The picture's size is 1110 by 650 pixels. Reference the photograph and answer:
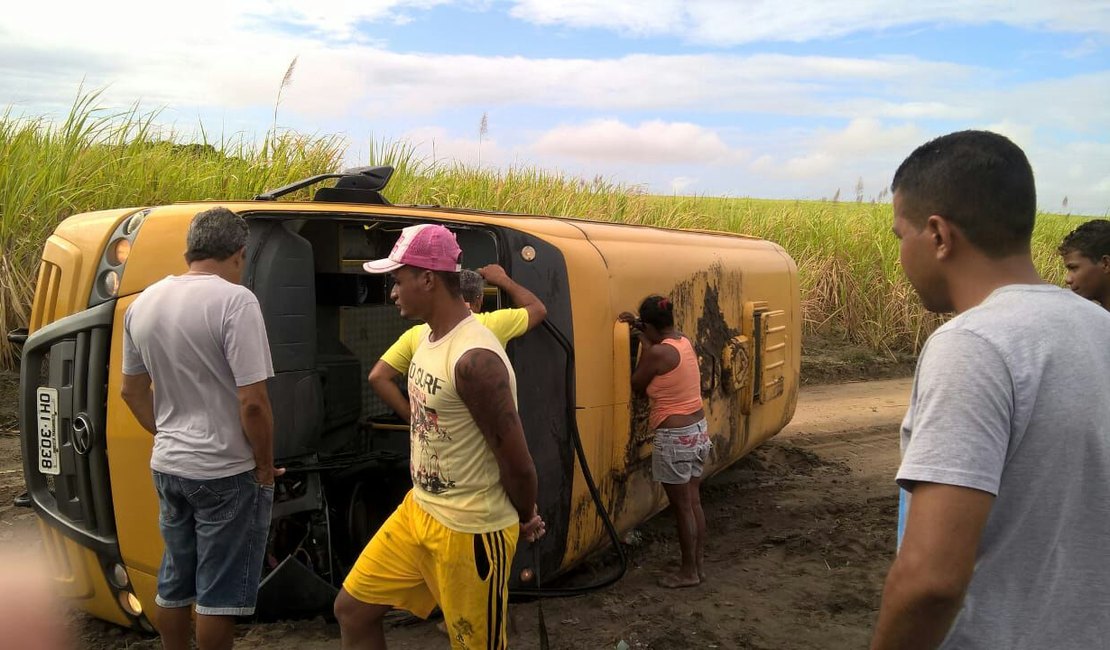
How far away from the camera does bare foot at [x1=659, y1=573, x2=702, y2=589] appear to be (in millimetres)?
5098

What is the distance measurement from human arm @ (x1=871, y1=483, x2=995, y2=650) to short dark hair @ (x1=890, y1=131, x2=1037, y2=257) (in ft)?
1.58

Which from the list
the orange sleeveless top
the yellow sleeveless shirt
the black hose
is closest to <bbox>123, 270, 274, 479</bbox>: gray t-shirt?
the yellow sleeveless shirt

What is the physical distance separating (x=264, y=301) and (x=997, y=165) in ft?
10.9

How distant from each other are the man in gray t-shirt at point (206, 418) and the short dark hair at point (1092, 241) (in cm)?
370

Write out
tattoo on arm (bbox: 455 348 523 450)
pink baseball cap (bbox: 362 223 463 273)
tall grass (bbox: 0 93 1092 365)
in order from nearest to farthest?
tattoo on arm (bbox: 455 348 523 450), pink baseball cap (bbox: 362 223 463 273), tall grass (bbox: 0 93 1092 365)

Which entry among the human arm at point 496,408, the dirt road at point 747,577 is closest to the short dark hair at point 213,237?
the human arm at point 496,408

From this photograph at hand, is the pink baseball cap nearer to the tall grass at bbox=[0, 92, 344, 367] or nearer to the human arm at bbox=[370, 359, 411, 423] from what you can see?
the human arm at bbox=[370, 359, 411, 423]

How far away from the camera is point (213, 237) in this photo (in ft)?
11.3

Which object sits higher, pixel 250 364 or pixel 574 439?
pixel 250 364

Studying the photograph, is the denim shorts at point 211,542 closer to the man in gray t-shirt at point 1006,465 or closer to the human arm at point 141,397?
the human arm at point 141,397

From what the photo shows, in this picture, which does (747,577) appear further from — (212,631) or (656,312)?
(212,631)

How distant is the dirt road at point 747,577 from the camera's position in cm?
432

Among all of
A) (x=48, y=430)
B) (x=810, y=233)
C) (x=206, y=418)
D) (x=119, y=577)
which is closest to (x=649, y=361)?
(x=206, y=418)

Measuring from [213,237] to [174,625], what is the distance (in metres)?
1.46
